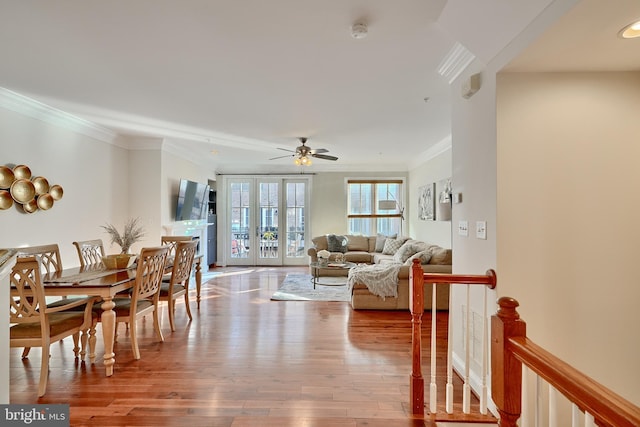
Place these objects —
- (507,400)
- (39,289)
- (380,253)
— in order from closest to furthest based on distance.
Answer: (507,400)
(39,289)
(380,253)

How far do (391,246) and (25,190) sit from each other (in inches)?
244

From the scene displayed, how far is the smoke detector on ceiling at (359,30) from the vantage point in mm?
2199

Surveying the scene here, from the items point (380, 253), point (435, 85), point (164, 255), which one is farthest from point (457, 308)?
point (380, 253)

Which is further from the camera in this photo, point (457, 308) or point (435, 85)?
point (435, 85)

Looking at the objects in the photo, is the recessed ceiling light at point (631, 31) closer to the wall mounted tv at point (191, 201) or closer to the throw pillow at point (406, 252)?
the throw pillow at point (406, 252)

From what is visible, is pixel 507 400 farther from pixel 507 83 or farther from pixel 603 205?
pixel 507 83

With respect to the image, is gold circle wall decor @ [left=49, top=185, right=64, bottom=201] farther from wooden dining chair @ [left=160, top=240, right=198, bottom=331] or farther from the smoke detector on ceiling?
the smoke detector on ceiling

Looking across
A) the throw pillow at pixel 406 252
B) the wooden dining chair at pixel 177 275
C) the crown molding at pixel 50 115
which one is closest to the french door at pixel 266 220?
the throw pillow at pixel 406 252

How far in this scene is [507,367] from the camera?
3.71ft

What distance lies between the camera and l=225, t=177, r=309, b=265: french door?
28.0 ft

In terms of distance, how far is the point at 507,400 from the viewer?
43.8 inches

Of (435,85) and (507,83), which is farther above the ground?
(435,85)

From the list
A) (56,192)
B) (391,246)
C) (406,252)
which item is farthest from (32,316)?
(391,246)

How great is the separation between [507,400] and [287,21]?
2.36 m
